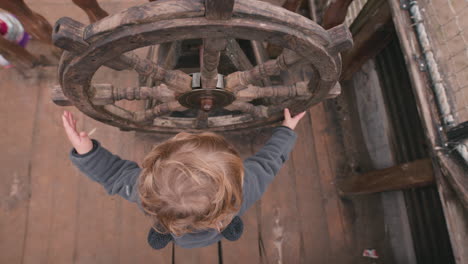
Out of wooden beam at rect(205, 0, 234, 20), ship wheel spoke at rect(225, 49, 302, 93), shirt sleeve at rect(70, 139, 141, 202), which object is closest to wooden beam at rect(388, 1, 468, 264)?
ship wheel spoke at rect(225, 49, 302, 93)

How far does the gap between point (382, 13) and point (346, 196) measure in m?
0.81

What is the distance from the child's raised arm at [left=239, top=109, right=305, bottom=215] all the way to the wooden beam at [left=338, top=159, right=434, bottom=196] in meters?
0.41

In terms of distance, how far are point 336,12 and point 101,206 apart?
1292 mm

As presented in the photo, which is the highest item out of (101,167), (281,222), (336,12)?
(336,12)

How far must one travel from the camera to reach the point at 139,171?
35.4 inches

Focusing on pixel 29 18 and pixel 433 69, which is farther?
pixel 29 18

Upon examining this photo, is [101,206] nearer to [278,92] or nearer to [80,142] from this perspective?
[80,142]

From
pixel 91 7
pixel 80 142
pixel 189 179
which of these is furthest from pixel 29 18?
pixel 189 179

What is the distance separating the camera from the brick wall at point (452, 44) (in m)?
0.85

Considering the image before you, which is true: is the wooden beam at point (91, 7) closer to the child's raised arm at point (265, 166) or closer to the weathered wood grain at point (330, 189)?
the child's raised arm at point (265, 166)

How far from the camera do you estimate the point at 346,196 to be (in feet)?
4.60

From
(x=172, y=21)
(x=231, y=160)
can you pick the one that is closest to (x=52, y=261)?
(x=231, y=160)

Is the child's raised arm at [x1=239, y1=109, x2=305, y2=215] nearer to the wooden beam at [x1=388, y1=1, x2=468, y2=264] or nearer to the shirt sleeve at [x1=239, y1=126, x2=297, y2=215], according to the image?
the shirt sleeve at [x1=239, y1=126, x2=297, y2=215]

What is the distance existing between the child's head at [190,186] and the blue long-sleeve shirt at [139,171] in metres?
0.09
